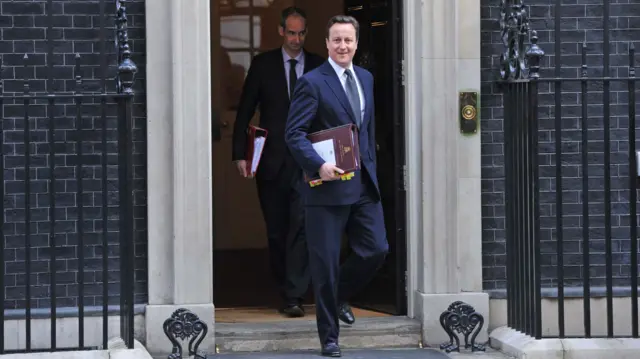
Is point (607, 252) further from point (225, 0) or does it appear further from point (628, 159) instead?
point (225, 0)

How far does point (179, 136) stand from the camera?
7820 millimetres

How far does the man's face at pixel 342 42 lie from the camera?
7.45 meters

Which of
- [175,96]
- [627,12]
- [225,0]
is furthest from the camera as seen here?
[225,0]

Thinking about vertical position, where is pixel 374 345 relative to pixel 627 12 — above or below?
below

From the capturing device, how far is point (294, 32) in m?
8.66

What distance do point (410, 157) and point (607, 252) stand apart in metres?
1.38

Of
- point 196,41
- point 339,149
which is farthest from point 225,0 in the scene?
point 339,149

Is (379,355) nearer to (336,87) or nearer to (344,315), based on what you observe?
(344,315)

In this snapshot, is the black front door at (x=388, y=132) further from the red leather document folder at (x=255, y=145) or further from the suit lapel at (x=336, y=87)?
the suit lapel at (x=336, y=87)

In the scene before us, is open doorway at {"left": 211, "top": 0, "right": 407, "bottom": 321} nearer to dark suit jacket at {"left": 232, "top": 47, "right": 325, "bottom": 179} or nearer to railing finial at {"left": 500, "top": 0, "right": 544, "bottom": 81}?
dark suit jacket at {"left": 232, "top": 47, "right": 325, "bottom": 179}

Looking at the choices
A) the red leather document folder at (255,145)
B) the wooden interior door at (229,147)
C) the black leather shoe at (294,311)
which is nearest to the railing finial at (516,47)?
the red leather document folder at (255,145)

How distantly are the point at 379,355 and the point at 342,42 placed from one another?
1.88 meters

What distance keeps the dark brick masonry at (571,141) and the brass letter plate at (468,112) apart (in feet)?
0.36

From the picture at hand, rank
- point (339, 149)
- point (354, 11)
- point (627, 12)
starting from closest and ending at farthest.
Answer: point (339, 149)
point (627, 12)
point (354, 11)
